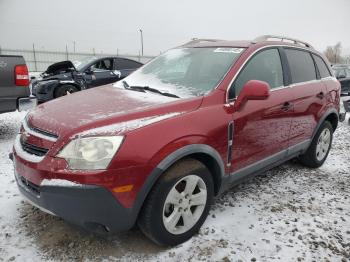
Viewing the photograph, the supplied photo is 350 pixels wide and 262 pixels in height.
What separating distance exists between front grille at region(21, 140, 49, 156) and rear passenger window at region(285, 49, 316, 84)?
112 inches

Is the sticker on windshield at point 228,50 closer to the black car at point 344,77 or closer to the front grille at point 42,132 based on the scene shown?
the front grille at point 42,132

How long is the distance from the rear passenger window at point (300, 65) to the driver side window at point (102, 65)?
605 centimetres

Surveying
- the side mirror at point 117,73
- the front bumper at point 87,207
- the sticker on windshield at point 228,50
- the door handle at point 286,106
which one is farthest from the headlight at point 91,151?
the side mirror at point 117,73

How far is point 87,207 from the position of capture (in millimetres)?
2361

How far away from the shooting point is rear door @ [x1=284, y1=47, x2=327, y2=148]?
4.02m

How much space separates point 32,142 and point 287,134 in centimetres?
265

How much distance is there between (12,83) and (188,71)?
3280 millimetres

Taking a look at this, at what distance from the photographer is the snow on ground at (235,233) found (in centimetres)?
276

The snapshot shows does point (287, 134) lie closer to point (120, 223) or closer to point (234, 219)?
point (234, 219)

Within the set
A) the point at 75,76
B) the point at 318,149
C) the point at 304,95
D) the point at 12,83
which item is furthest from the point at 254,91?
the point at 75,76

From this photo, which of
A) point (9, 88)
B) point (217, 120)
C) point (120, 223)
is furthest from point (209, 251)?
point (9, 88)

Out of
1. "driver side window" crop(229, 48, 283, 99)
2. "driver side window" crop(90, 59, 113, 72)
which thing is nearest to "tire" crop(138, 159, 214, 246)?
"driver side window" crop(229, 48, 283, 99)

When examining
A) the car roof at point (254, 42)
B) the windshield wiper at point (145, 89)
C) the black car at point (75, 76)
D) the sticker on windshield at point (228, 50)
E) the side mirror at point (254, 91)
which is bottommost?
the black car at point (75, 76)

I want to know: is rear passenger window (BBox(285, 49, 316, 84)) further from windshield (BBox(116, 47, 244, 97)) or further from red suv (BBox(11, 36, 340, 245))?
windshield (BBox(116, 47, 244, 97))
